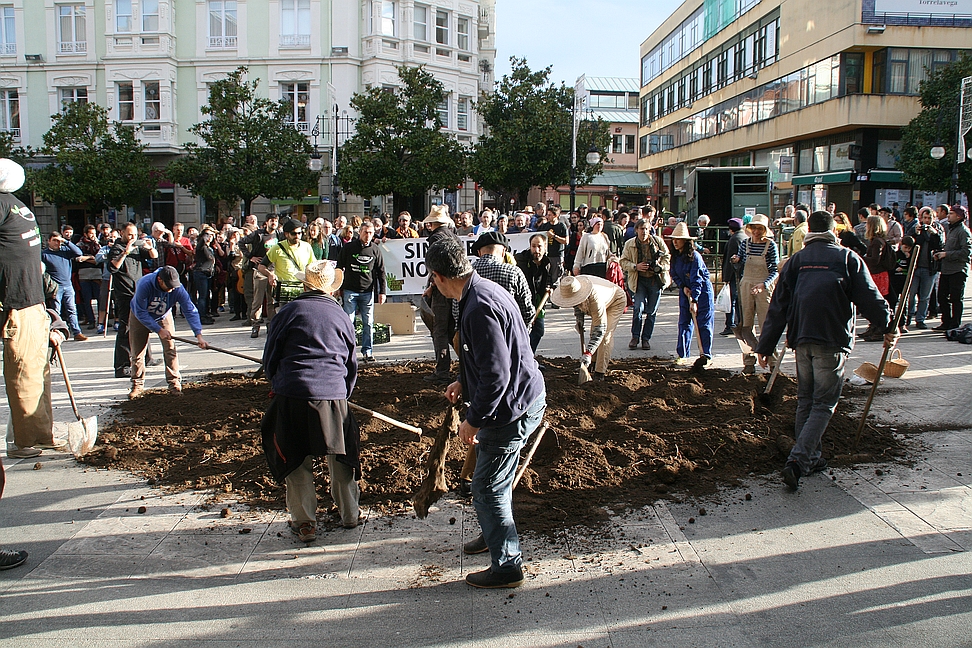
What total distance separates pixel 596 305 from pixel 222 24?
33.7 metres

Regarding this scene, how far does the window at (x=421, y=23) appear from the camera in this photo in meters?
37.3

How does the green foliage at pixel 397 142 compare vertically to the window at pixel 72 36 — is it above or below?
below

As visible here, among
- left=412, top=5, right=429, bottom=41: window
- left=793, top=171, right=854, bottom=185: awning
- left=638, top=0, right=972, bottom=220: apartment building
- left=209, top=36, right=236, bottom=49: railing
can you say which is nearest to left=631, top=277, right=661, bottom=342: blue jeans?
left=638, top=0, right=972, bottom=220: apartment building

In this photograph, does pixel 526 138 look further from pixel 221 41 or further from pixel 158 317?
pixel 158 317

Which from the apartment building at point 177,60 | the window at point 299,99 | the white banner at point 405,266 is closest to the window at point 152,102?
the apartment building at point 177,60

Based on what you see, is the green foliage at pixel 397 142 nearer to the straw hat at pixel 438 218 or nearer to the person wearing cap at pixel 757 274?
the straw hat at pixel 438 218

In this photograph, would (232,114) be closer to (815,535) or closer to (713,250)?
(713,250)

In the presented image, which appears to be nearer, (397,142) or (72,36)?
(397,142)

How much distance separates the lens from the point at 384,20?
36031 mm

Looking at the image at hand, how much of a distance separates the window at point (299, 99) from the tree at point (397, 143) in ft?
20.5

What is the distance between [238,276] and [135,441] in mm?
8125

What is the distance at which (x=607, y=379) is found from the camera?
27.4ft

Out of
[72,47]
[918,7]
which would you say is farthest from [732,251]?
[72,47]

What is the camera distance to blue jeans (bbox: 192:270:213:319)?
546 inches
